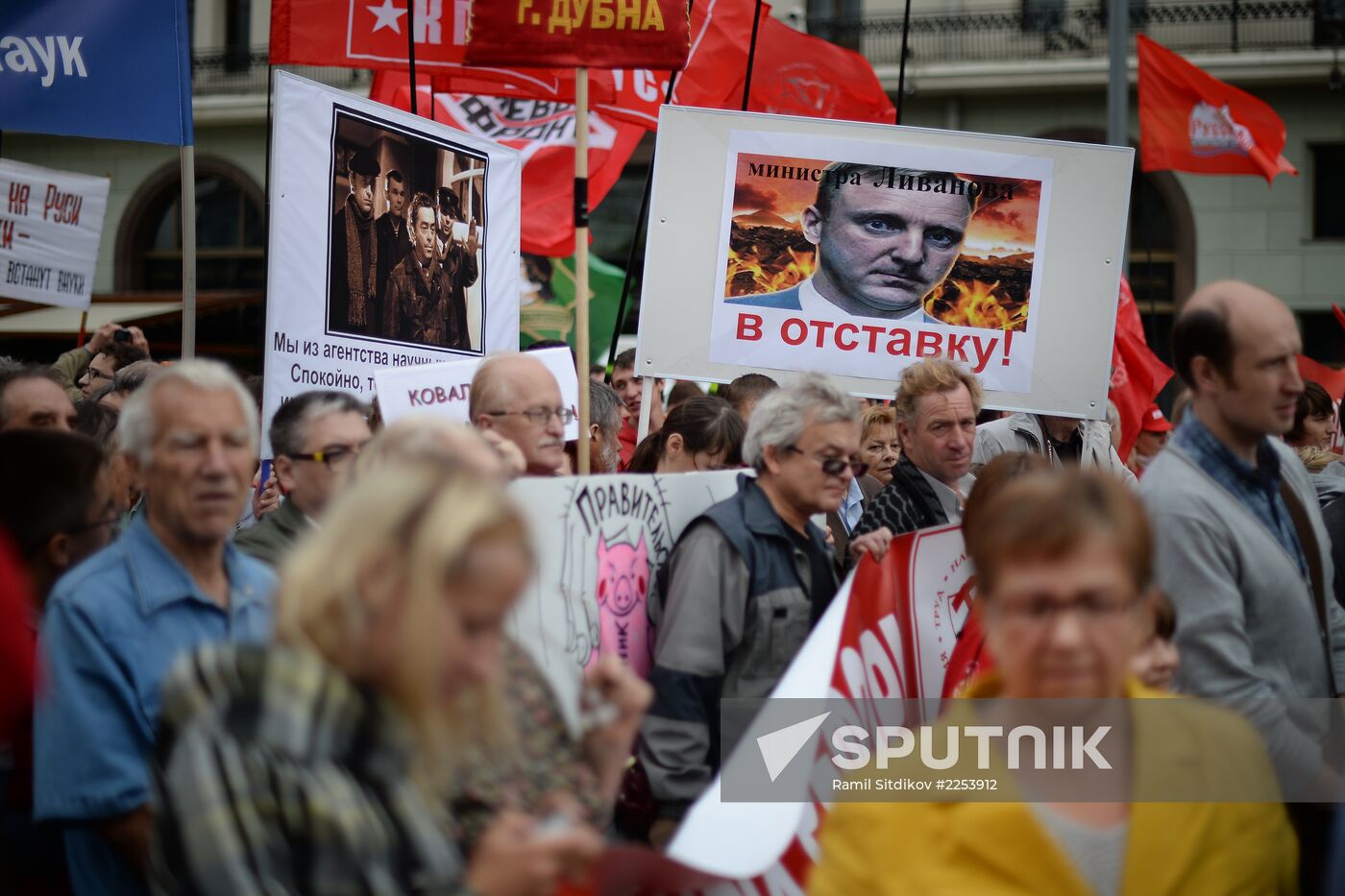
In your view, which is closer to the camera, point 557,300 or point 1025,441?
point 1025,441

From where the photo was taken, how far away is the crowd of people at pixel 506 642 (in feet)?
5.66

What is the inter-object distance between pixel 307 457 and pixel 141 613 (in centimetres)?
116

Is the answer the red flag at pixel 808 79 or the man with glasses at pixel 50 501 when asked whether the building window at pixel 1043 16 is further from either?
the man with glasses at pixel 50 501

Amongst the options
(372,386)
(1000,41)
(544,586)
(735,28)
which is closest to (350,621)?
(544,586)

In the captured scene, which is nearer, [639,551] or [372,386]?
[639,551]

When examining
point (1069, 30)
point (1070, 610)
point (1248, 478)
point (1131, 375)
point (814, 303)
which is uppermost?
point (1069, 30)

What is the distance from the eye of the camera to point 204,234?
23828 millimetres

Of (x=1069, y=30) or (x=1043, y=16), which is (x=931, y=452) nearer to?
(x=1043, y=16)

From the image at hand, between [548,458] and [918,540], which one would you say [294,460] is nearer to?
[548,458]

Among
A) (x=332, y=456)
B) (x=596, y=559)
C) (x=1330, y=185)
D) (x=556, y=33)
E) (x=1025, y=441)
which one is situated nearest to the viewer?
(x=596, y=559)

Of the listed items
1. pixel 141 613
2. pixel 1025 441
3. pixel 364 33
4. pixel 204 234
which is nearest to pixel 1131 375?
pixel 1025 441

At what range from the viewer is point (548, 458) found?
13.7ft

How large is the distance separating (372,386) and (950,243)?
7.77 feet

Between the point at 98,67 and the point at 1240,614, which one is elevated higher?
the point at 98,67
